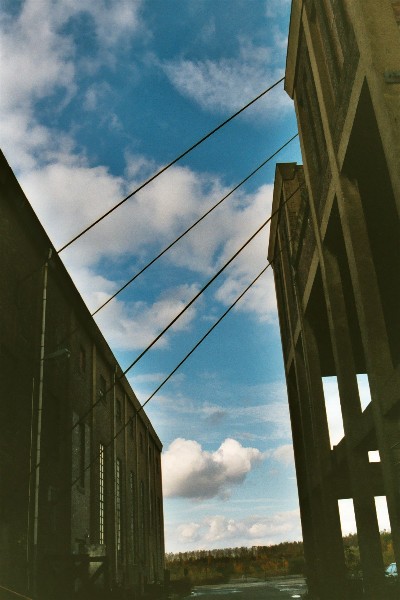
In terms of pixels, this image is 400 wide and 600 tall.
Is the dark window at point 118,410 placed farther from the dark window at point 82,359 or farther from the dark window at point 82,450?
the dark window at point 82,450

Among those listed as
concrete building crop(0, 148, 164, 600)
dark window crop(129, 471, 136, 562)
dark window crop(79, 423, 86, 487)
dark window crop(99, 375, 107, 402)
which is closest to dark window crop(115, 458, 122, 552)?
concrete building crop(0, 148, 164, 600)

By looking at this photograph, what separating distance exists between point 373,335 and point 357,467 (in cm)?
293

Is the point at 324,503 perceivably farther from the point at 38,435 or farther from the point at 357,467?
the point at 38,435

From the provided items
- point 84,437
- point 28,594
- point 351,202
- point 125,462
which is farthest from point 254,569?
point 351,202

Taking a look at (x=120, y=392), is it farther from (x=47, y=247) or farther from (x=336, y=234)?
(x=336, y=234)

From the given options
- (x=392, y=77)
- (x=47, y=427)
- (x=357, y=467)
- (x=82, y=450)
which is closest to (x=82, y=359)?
(x=82, y=450)

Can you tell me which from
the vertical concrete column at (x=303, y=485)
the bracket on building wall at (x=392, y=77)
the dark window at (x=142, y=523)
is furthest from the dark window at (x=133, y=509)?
the bracket on building wall at (x=392, y=77)

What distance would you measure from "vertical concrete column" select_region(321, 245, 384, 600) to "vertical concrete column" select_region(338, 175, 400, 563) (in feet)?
6.38

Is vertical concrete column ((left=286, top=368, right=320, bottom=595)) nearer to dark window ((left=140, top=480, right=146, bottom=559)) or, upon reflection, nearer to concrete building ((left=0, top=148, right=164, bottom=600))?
concrete building ((left=0, top=148, right=164, bottom=600))

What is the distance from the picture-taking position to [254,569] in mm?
75125

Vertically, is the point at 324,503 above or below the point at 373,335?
below

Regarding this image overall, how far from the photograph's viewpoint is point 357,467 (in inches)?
373

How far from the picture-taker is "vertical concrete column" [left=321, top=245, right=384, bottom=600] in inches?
361

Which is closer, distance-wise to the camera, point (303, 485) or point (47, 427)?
point (47, 427)
